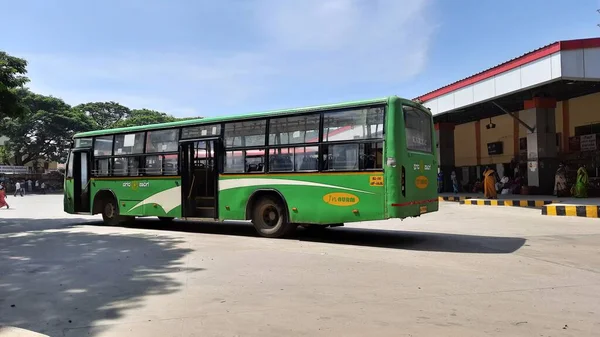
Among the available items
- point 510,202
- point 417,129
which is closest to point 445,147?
point 510,202

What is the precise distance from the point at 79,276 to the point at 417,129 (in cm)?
646

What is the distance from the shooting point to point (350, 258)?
7.20 m

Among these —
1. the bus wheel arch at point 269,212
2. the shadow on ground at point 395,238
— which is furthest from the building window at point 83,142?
the bus wheel arch at point 269,212

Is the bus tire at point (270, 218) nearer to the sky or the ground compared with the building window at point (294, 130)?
nearer to the ground

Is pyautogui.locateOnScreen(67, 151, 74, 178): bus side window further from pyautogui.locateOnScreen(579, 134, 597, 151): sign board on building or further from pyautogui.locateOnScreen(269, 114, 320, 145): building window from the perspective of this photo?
pyautogui.locateOnScreen(579, 134, 597, 151): sign board on building

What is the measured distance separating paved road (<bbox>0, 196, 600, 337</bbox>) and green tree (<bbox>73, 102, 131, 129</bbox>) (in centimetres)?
5199

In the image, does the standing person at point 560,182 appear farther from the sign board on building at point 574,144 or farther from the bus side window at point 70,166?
the bus side window at point 70,166

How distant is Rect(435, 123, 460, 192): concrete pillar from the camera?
83.5 feet

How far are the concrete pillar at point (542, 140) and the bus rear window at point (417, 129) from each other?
12.1m

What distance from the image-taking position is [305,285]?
5.41 m

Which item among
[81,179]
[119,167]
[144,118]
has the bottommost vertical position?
[81,179]

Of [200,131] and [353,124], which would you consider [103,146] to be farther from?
[353,124]

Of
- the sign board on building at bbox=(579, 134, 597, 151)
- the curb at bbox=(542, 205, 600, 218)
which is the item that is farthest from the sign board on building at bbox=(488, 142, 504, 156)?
the curb at bbox=(542, 205, 600, 218)

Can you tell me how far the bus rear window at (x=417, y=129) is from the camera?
836 cm
